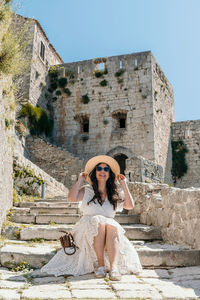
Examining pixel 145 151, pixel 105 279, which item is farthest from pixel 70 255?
pixel 145 151

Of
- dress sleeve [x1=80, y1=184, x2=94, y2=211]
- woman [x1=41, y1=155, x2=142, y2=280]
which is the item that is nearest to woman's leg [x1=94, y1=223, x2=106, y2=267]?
woman [x1=41, y1=155, x2=142, y2=280]

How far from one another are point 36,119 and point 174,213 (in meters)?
12.6

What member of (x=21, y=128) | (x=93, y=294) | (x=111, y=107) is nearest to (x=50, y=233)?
(x=93, y=294)

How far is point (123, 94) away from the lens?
1648 cm

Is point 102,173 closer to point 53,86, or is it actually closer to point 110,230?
point 110,230

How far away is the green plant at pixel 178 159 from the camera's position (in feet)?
58.6

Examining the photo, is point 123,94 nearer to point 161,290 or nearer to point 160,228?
point 160,228

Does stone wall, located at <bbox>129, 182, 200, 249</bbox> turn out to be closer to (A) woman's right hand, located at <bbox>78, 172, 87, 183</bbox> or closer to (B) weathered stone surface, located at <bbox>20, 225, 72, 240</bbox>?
(A) woman's right hand, located at <bbox>78, 172, 87, 183</bbox>

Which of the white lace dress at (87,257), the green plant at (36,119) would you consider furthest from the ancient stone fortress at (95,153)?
the green plant at (36,119)

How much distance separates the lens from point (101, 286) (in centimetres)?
270

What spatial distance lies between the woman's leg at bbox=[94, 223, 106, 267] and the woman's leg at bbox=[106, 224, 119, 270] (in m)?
0.05

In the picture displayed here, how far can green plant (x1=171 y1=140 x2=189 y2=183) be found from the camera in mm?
17859

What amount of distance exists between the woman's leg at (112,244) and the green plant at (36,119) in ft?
41.7

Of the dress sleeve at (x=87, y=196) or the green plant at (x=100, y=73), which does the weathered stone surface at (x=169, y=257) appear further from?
the green plant at (x=100, y=73)
